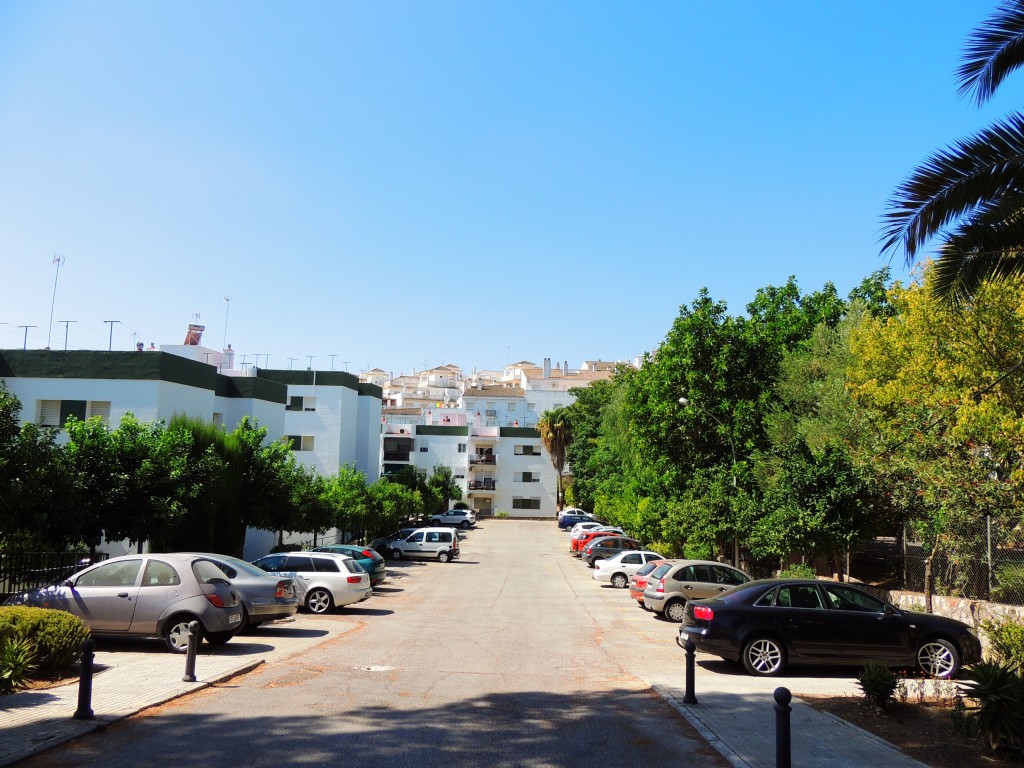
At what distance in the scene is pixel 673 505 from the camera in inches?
1261

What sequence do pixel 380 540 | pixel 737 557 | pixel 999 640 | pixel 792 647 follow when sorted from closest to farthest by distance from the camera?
pixel 999 640
pixel 792 647
pixel 737 557
pixel 380 540

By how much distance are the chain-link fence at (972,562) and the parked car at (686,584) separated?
4142 millimetres

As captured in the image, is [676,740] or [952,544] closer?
[676,740]

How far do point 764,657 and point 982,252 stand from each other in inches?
267

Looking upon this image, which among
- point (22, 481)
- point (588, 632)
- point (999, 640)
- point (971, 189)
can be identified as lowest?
point (588, 632)

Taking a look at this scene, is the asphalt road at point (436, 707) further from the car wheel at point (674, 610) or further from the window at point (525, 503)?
the window at point (525, 503)

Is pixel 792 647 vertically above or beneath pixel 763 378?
beneath

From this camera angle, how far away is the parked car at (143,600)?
41.8 ft

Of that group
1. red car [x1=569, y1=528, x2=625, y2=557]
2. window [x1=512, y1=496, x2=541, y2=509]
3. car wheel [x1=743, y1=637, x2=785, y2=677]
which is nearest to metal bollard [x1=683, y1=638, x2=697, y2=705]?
car wheel [x1=743, y1=637, x2=785, y2=677]

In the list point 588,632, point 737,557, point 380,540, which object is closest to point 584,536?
point 380,540

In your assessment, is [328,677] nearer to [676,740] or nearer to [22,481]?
[676,740]

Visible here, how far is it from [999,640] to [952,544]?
20.3 ft

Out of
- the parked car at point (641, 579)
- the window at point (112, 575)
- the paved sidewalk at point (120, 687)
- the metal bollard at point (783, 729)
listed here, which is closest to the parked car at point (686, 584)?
the parked car at point (641, 579)

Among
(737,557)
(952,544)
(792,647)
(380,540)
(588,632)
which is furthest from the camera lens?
(380,540)
